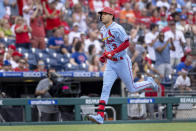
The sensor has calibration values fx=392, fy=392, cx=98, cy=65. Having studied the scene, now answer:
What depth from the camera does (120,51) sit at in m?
6.52

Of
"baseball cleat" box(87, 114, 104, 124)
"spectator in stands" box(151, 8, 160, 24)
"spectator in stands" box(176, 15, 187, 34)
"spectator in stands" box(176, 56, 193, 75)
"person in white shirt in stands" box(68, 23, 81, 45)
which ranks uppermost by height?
"spectator in stands" box(151, 8, 160, 24)

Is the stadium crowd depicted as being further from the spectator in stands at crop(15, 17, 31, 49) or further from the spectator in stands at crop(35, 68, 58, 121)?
the spectator in stands at crop(35, 68, 58, 121)

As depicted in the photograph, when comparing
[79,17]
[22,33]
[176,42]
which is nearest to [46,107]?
[22,33]

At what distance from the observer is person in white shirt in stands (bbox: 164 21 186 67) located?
12.7 metres

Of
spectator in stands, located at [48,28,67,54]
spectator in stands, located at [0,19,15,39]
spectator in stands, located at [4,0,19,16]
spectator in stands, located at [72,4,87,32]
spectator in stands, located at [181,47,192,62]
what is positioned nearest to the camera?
spectator in stands, located at [0,19,15,39]

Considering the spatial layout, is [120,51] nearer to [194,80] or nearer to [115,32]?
[115,32]

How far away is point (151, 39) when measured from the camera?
41.5 ft

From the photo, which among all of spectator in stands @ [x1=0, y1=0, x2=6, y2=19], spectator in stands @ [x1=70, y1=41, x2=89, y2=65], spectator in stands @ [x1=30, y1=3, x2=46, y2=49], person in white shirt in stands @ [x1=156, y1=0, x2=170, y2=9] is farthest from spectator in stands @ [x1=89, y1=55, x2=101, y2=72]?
person in white shirt in stands @ [x1=156, y1=0, x2=170, y2=9]

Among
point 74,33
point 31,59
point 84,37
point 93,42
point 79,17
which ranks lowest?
point 31,59

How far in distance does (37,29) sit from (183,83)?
180 inches

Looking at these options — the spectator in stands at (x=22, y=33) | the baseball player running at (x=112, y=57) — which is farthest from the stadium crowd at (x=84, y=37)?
the baseball player running at (x=112, y=57)

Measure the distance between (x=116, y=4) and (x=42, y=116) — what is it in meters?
6.80

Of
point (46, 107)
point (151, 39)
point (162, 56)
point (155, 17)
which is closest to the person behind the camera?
point (46, 107)

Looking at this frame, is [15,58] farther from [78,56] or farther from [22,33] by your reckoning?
[78,56]
